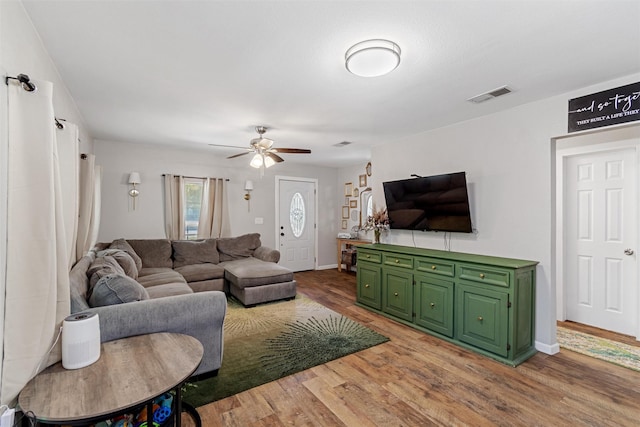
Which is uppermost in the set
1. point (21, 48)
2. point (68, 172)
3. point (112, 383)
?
point (21, 48)

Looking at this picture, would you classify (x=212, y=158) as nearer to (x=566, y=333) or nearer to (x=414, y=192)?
(x=414, y=192)

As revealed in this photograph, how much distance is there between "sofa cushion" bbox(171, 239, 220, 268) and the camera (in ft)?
16.1

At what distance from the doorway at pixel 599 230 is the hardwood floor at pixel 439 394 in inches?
41.6

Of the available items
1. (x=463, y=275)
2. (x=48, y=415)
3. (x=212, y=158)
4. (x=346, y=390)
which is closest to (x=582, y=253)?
(x=463, y=275)

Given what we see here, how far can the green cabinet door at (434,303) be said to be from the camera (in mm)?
3207

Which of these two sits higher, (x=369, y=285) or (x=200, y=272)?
(x=200, y=272)

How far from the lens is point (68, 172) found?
6.93 feet

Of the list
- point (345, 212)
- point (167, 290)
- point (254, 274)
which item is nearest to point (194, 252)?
point (254, 274)

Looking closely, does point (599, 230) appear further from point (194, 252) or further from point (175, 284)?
point (194, 252)

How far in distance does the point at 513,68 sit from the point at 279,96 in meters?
1.94

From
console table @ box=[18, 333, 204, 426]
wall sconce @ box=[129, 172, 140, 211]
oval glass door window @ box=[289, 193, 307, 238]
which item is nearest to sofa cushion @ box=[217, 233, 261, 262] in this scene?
oval glass door window @ box=[289, 193, 307, 238]

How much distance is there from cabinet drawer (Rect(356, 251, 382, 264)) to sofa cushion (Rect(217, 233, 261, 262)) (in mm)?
2243

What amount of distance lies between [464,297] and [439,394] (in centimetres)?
113

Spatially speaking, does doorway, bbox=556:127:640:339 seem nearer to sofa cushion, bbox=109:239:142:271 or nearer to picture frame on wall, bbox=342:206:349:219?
picture frame on wall, bbox=342:206:349:219
